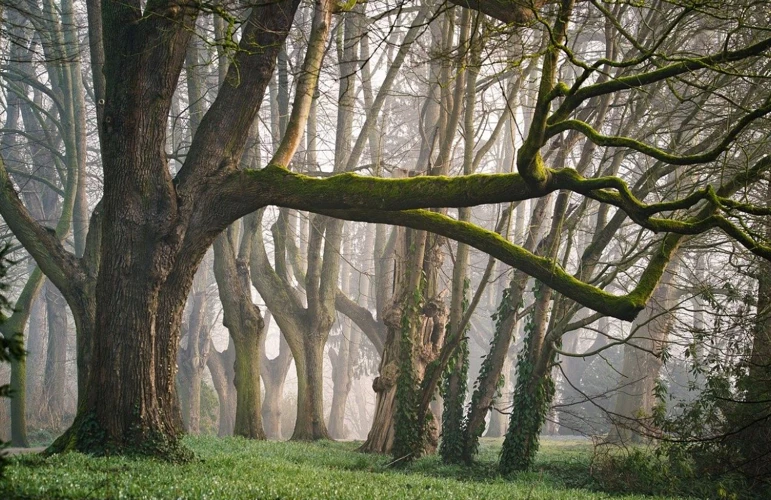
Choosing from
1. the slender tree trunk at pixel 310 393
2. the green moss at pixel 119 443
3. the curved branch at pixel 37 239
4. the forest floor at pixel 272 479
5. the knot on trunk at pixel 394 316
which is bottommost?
the forest floor at pixel 272 479

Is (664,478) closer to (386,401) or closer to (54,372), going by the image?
(386,401)

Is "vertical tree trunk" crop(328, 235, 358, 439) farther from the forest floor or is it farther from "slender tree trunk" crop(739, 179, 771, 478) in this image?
"slender tree trunk" crop(739, 179, 771, 478)

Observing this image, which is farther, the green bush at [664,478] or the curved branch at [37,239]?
the curved branch at [37,239]

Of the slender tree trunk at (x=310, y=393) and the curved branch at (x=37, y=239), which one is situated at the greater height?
the curved branch at (x=37, y=239)

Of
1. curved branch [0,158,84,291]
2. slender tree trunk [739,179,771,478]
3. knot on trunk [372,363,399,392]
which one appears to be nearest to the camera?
slender tree trunk [739,179,771,478]

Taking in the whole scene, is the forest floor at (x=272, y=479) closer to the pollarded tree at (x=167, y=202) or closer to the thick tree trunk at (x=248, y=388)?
the pollarded tree at (x=167, y=202)

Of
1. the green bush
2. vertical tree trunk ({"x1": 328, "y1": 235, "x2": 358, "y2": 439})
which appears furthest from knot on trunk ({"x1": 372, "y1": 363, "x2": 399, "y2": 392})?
vertical tree trunk ({"x1": 328, "y1": 235, "x2": 358, "y2": 439})

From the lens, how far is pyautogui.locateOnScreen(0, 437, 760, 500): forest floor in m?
7.18

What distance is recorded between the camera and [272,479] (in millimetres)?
8797

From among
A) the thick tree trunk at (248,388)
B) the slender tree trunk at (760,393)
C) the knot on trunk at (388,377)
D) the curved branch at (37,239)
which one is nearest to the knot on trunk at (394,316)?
the knot on trunk at (388,377)

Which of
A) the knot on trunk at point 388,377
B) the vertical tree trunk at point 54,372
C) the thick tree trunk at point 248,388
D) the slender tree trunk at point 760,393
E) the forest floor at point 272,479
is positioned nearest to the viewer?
the forest floor at point 272,479

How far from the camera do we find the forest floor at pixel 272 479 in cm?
718

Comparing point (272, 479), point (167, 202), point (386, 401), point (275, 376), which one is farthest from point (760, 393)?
point (275, 376)

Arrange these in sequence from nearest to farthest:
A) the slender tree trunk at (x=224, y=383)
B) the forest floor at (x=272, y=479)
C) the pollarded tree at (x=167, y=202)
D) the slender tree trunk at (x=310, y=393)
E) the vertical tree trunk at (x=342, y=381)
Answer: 1. the forest floor at (x=272, y=479)
2. the pollarded tree at (x=167, y=202)
3. the slender tree trunk at (x=310, y=393)
4. the slender tree trunk at (x=224, y=383)
5. the vertical tree trunk at (x=342, y=381)
